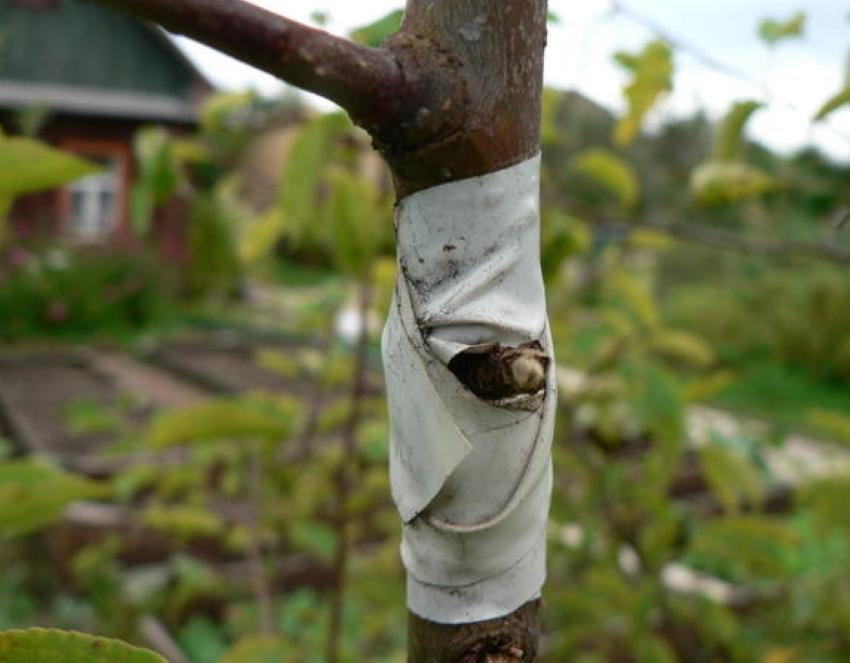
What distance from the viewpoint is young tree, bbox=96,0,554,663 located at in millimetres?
334

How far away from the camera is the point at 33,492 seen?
2.51ft

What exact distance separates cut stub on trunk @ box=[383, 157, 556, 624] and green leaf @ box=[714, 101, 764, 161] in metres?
0.66

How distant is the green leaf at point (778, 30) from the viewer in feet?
4.78

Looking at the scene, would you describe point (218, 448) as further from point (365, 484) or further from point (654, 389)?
point (654, 389)

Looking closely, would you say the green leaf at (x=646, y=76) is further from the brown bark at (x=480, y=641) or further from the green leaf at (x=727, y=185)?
the brown bark at (x=480, y=641)

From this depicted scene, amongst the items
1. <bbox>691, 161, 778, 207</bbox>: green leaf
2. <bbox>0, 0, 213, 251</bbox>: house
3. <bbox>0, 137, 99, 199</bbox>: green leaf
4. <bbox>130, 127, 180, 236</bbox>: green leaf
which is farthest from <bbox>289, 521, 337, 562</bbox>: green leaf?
<bbox>0, 0, 213, 251</bbox>: house

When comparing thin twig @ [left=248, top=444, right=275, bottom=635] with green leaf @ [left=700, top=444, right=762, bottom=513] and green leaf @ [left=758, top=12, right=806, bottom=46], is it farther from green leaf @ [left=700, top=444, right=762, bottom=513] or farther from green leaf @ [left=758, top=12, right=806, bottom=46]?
green leaf @ [left=758, top=12, right=806, bottom=46]

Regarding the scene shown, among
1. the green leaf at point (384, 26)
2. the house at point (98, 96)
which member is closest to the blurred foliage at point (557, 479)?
the green leaf at point (384, 26)

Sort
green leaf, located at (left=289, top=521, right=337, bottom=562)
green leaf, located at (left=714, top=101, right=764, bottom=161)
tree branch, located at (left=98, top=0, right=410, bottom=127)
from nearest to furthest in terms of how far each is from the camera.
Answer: tree branch, located at (left=98, top=0, right=410, bottom=127)
green leaf, located at (left=714, top=101, right=764, bottom=161)
green leaf, located at (left=289, top=521, right=337, bottom=562)

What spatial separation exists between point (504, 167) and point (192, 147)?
4.58ft

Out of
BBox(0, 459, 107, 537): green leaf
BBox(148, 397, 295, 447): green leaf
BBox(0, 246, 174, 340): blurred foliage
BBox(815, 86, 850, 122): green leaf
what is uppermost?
BBox(815, 86, 850, 122): green leaf

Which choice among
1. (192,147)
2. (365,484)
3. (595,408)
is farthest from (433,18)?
(365,484)

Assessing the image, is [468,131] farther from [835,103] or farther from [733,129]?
[733,129]

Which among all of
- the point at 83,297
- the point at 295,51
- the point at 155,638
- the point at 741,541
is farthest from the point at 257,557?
the point at 83,297
